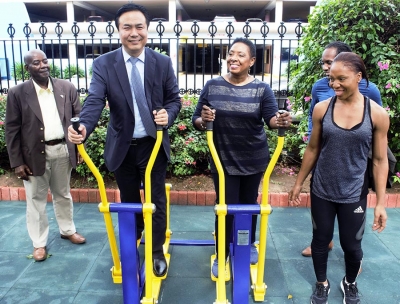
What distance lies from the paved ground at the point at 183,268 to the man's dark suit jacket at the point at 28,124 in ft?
2.57

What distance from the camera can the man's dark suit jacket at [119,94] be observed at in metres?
2.46

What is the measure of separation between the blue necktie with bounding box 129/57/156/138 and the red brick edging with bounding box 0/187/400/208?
1.84 metres

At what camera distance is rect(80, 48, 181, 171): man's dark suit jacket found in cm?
246

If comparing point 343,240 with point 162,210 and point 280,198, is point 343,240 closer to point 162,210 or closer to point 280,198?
point 162,210

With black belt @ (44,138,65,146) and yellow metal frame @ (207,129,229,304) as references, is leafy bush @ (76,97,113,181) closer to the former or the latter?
black belt @ (44,138,65,146)

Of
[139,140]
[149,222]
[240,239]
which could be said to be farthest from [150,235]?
[139,140]

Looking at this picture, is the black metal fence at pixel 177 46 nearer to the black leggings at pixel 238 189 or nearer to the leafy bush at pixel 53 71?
the leafy bush at pixel 53 71

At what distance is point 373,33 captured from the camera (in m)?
3.95

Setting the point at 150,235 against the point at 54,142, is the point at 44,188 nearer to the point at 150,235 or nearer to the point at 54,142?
the point at 54,142

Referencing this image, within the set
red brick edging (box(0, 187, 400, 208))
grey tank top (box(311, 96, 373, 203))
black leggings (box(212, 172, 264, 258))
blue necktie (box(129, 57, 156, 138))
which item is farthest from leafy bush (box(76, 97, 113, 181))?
grey tank top (box(311, 96, 373, 203))

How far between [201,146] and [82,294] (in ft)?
7.20

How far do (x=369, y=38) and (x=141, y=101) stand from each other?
276 centimetres

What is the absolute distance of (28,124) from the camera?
9.79 ft

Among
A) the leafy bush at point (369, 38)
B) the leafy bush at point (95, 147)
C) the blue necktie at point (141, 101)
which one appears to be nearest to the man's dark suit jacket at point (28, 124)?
the blue necktie at point (141, 101)
